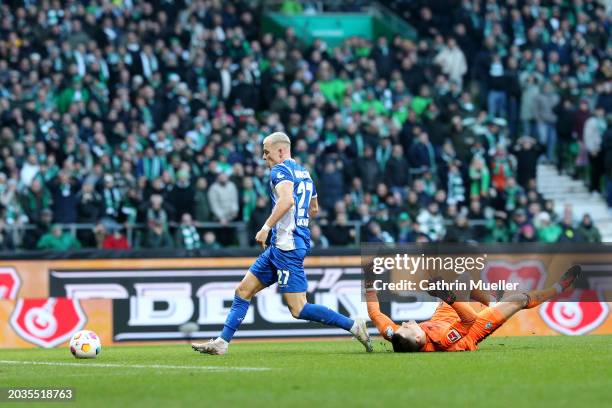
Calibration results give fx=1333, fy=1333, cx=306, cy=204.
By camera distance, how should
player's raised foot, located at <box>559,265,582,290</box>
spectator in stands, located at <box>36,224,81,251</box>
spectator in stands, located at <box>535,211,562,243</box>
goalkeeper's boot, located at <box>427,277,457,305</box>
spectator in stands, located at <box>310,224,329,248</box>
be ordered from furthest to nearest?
spectator in stands, located at <box>535,211,562,243</box>, spectator in stands, located at <box>310,224,329,248</box>, spectator in stands, located at <box>36,224,81,251</box>, player's raised foot, located at <box>559,265,582,290</box>, goalkeeper's boot, located at <box>427,277,457,305</box>

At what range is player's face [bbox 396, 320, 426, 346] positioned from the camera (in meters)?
13.9

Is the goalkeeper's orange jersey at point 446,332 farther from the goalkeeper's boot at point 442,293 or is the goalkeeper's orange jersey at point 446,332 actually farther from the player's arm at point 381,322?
the goalkeeper's boot at point 442,293

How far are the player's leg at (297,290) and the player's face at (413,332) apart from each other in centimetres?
51

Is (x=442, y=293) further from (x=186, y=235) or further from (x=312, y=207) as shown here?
Answer: (x=186, y=235)

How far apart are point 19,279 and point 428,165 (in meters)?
9.75

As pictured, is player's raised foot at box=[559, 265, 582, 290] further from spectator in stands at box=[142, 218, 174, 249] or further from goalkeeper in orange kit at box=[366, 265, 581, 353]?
spectator in stands at box=[142, 218, 174, 249]

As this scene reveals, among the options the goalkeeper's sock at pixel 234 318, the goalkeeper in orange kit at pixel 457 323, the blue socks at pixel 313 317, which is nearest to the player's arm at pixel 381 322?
the goalkeeper in orange kit at pixel 457 323

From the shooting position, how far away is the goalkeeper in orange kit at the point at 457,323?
45.8ft

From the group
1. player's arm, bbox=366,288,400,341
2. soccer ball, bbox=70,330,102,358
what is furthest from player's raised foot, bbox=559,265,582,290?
soccer ball, bbox=70,330,102,358

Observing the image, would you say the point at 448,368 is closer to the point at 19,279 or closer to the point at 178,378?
the point at 178,378

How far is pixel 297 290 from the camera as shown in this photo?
14.1m

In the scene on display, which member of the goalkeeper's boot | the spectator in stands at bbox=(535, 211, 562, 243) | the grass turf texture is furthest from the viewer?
the spectator in stands at bbox=(535, 211, 562, 243)

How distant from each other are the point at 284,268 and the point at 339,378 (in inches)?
120

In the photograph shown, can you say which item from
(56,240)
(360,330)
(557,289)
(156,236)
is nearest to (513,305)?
(557,289)
